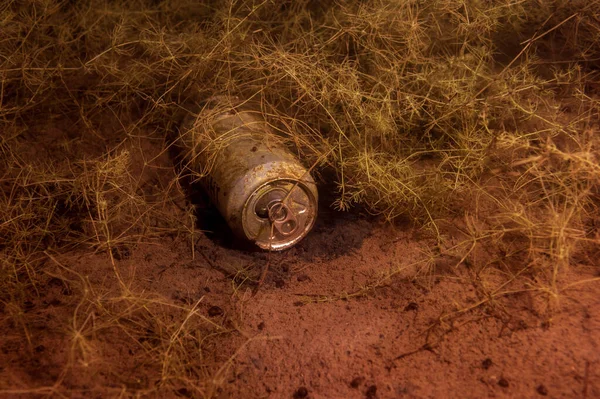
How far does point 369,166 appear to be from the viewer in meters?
3.09

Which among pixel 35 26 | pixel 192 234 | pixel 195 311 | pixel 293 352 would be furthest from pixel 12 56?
pixel 293 352

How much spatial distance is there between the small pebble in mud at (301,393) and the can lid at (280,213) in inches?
36.2

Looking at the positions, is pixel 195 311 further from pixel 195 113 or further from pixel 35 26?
pixel 35 26

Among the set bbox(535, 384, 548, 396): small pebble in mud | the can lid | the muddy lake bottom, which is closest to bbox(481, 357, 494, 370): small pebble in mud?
the muddy lake bottom

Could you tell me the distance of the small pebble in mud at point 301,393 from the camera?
2.16 meters

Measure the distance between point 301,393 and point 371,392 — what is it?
30cm

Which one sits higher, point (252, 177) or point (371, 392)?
point (252, 177)

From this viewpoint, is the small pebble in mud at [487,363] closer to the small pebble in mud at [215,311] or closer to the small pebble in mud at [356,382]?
the small pebble in mud at [356,382]

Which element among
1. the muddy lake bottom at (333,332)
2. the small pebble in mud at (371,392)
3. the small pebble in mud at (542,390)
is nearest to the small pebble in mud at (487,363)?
the muddy lake bottom at (333,332)

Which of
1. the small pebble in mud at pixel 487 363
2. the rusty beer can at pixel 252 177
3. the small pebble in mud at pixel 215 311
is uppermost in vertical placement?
the rusty beer can at pixel 252 177

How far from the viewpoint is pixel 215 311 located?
8.39 ft

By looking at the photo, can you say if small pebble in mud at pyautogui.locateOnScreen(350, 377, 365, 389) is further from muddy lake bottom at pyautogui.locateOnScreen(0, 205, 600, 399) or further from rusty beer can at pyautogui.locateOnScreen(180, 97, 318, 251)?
rusty beer can at pyautogui.locateOnScreen(180, 97, 318, 251)

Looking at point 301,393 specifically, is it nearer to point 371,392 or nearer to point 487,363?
point 371,392

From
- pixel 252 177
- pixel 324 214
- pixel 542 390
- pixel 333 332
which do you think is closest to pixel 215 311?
pixel 333 332
